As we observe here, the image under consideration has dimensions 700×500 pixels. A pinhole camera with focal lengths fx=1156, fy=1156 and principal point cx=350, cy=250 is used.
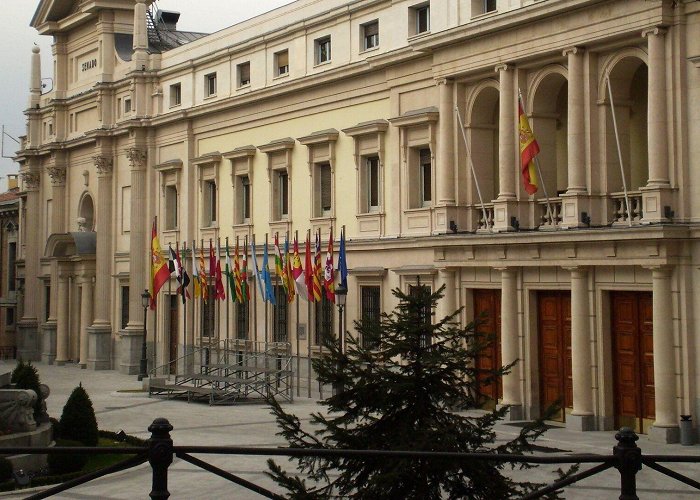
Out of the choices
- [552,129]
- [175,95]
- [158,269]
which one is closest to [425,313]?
[552,129]

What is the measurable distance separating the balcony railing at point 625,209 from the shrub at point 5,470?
1435cm

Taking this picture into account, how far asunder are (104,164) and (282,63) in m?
15.1

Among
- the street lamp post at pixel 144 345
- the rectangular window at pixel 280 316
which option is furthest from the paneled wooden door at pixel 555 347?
the street lamp post at pixel 144 345

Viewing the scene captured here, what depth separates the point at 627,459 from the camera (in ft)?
20.6

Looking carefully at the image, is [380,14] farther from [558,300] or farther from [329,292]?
[558,300]

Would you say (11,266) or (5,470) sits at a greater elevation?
(11,266)

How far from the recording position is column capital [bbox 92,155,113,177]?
54125 millimetres

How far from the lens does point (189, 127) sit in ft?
157

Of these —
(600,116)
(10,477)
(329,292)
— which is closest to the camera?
(10,477)

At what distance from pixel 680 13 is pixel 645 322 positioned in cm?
700

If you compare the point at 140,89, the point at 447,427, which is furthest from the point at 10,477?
the point at 140,89

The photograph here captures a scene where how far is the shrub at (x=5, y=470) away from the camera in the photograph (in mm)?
20406

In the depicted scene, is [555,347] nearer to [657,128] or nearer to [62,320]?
[657,128]

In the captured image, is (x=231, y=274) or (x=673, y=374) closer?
(x=673, y=374)
